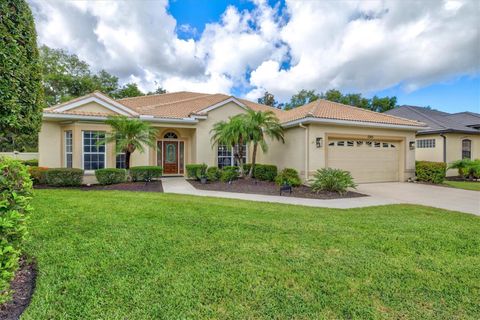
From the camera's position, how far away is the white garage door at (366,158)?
42.1ft

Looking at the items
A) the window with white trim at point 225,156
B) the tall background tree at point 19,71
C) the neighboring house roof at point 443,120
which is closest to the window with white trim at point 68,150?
the window with white trim at point 225,156

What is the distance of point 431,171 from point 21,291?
17.4 m

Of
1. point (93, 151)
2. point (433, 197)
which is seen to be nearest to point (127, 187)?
point (93, 151)

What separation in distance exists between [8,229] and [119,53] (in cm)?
2122

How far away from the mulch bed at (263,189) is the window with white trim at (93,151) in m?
5.44

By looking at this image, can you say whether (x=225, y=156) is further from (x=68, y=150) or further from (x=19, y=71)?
(x=19, y=71)

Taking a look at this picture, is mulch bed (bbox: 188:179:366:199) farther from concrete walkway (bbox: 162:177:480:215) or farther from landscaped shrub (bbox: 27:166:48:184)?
landscaped shrub (bbox: 27:166:48:184)

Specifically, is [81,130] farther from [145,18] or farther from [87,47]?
[87,47]

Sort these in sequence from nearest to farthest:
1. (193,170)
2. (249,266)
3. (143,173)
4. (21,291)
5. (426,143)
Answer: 1. (21,291)
2. (249,266)
3. (143,173)
4. (193,170)
5. (426,143)

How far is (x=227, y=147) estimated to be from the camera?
13641mm

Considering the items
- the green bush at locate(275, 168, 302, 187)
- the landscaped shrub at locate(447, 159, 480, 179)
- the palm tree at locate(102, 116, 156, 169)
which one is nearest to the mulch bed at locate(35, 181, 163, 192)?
the palm tree at locate(102, 116, 156, 169)

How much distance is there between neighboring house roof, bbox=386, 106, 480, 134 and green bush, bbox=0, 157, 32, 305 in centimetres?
2161

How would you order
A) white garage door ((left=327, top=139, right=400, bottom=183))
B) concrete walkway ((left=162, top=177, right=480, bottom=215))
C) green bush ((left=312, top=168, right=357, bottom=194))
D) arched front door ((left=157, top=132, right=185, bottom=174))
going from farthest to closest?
arched front door ((left=157, top=132, right=185, bottom=174)) < white garage door ((left=327, top=139, right=400, bottom=183)) < green bush ((left=312, top=168, right=357, bottom=194)) < concrete walkway ((left=162, top=177, right=480, bottom=215))

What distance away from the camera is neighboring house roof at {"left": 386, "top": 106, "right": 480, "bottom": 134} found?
17812mm
